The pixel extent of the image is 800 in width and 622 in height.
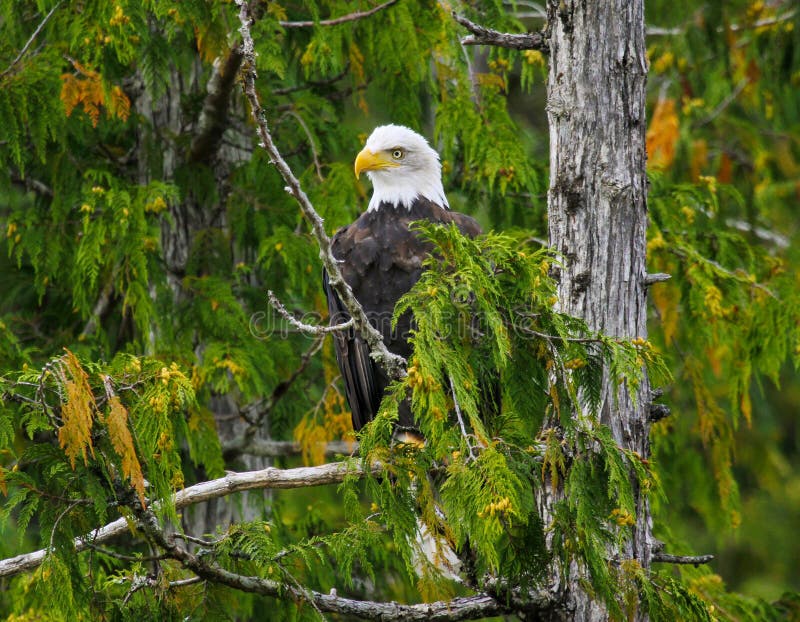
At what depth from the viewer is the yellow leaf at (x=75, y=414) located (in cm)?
261

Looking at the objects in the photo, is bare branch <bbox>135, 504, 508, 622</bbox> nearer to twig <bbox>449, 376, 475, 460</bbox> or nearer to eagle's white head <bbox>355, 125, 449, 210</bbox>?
twig <bbox>449, 376, 475, 460</bbox>

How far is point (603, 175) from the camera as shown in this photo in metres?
3.42

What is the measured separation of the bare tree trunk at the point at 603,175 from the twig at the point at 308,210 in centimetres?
80

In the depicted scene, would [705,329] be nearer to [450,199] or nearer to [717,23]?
[450,199]

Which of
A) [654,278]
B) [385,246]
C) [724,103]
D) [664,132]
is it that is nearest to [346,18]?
[385,246]

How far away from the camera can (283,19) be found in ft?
15.8

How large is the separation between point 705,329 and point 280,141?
7.90 ft

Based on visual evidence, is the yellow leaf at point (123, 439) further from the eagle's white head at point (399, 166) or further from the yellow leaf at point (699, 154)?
the yellow leaf at point (699, 154)

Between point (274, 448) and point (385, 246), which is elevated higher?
point (385, 246)

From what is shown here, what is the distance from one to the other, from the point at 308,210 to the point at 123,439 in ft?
2.70

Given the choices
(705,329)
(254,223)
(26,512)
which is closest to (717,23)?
(705,329)

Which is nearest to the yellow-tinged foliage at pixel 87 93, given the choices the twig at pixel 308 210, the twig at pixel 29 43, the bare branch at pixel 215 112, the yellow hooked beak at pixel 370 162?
the twig at pixel 29 43

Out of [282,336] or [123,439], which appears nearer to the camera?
[123,439]

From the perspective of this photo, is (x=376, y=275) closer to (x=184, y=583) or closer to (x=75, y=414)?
(x=184, y=583)
